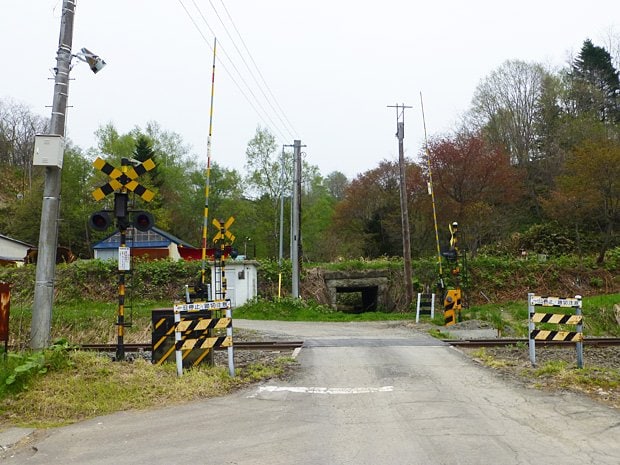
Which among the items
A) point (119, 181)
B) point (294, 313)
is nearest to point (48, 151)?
point (119, 181)

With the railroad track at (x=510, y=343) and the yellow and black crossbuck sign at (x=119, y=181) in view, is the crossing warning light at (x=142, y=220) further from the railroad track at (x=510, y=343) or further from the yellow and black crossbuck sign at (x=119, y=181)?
the railroad track at (x=510, y=343)

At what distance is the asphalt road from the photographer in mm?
5285

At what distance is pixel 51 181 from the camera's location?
9.50 metres

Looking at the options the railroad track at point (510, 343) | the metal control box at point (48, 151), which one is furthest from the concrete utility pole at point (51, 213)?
the railroad track at point (510, 343)

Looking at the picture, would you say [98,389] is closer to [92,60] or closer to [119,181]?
[119,181]

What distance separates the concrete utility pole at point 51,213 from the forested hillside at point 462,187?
24.5 meters

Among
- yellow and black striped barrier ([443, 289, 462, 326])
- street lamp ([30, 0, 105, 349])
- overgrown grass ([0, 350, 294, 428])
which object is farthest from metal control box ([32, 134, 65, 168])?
yellow and black striped barrier ([443, 289, 462, 326])

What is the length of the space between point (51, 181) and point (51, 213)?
550 millimetres

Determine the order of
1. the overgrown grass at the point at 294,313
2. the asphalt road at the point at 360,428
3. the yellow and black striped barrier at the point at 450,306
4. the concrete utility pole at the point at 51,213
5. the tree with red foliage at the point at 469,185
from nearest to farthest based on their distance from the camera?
the asphalt road at the point at 360,428
the concrete utility pole at the point at 51,213
the yellow and black striped barrier at the point at 450,306
the overgrown grass at the point at 294,313
the tree with red foliage at the point at 469,185

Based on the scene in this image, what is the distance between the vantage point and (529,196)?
44.2 meters

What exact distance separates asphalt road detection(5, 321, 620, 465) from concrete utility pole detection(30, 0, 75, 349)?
10.2ft

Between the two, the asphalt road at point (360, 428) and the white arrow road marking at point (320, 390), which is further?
the white arrow road marking at point (320, 390)

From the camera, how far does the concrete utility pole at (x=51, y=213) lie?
919 cm

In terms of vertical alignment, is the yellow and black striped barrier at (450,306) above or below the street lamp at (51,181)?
below
